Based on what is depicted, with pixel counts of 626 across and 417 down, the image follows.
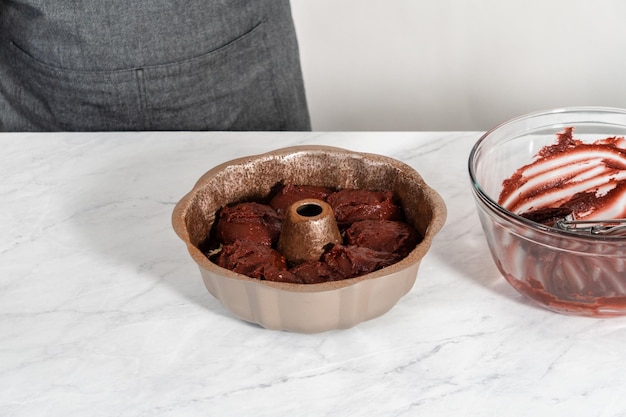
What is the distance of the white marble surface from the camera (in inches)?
31.0

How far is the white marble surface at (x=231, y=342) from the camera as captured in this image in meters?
0.79

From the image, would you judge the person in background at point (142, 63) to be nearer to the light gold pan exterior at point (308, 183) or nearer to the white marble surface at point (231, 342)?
the white marble surface at point (231, 342)

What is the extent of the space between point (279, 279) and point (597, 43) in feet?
4.22

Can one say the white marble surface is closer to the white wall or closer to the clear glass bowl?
the clear glass bowl

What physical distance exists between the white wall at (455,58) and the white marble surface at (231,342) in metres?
0.86

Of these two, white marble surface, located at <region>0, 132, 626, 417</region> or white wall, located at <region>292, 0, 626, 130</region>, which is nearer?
white marble surface, located at <region>0, 132, 626, 417</region>

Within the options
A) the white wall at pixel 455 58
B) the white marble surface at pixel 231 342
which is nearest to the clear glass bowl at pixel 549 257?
the white marble surface at pixel 231 342

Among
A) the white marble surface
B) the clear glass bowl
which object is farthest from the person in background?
the clear glass bowl

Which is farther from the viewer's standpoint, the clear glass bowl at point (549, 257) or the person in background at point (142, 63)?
the person in background at point (142, 63)

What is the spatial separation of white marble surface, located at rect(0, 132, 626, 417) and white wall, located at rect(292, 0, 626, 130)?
0.86m

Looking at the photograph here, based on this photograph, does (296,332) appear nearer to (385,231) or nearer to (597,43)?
(385,231)

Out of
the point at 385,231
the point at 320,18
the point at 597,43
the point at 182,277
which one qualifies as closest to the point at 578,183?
the point at 385,231

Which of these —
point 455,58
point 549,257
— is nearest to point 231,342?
point 549,257

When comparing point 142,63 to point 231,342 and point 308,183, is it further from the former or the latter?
point 231,342
